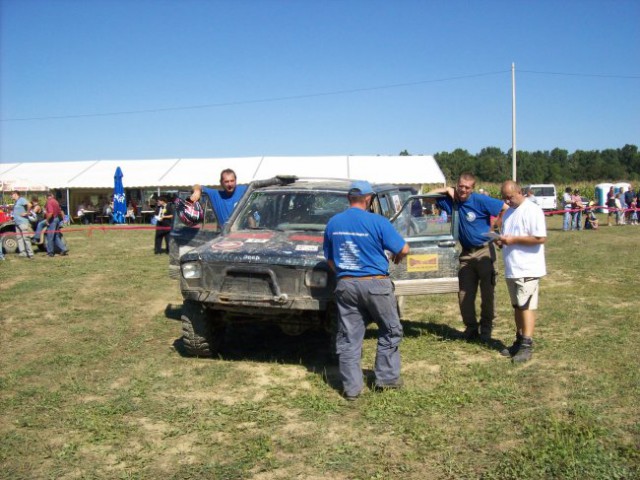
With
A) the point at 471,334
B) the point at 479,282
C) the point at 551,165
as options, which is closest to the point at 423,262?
the point at 479,282

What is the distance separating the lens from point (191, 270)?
573 centimetres

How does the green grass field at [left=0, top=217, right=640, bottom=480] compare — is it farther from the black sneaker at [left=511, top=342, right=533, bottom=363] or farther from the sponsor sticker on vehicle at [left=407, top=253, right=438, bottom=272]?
the sponsor sticker on vehicle at [left=407, top=253, right=438, bottom=272]

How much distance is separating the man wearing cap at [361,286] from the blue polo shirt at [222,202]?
2.78 metres

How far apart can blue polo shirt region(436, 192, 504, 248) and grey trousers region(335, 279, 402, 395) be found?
181 cm

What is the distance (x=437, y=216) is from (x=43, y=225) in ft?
41.9

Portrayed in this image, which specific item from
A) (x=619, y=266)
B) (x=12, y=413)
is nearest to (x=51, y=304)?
(x=12, y=413)

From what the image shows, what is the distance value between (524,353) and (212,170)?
29922 millimetres

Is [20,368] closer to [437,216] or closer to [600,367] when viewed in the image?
[437,216]

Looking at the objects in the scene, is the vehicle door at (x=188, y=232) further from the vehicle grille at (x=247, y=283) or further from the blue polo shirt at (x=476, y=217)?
the blue polo shirt at (x=476, y=217)

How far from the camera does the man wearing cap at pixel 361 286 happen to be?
4.93m

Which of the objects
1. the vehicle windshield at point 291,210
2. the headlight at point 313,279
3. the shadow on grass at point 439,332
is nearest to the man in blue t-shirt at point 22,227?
the vehicle windshield at point 291,210

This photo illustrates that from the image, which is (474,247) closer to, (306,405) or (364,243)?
(364,243)

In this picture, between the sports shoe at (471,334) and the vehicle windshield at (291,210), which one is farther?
the sports shoe at (471,334)

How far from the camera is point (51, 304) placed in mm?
9273
